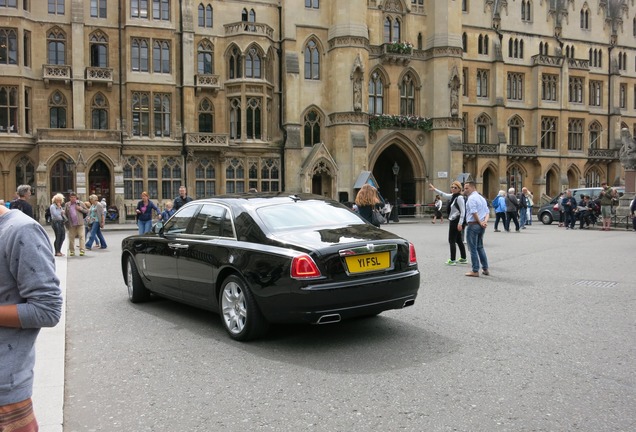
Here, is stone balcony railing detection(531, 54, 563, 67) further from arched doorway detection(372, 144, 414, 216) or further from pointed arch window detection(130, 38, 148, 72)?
pointed arch window detection(130, 38, 148, 72)

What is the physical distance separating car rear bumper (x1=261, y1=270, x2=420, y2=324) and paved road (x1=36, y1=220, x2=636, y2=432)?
37 cm

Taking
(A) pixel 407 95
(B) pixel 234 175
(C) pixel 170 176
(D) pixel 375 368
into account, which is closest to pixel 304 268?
(D) pixel 375 368

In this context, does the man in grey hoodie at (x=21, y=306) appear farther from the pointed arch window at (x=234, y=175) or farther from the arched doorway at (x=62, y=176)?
the pointed arch window at (x=234, y=175)

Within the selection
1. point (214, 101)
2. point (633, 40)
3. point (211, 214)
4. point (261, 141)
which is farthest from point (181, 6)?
point (633, 40)

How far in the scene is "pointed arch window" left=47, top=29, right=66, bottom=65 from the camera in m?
30.1

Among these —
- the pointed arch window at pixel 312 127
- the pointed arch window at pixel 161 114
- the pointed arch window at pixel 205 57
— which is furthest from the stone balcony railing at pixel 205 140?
the pointed arch window at pixel 312 127

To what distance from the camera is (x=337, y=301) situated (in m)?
5.61

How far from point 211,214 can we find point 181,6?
93.0 ft

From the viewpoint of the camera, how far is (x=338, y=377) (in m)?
4.87

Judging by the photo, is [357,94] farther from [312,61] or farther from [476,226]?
[476,226]

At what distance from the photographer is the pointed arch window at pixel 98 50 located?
3086 cm

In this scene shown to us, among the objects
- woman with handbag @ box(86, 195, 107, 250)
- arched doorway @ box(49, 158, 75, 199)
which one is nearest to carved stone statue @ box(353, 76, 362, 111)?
arched doorway @ box(49, 158, 75, 199)

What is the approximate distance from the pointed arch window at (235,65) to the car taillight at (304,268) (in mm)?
29101

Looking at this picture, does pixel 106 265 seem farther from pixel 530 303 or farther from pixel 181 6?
pixel 181 6
